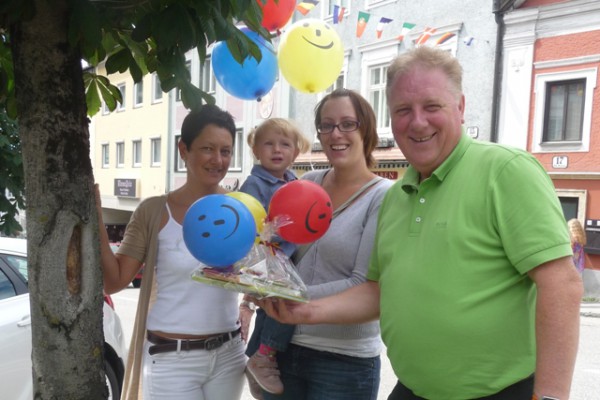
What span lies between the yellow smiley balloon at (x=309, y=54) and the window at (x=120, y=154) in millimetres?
22036

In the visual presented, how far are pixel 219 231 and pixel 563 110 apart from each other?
Answer: 11.2m

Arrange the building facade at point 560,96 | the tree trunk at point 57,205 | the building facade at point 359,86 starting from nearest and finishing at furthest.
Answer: the tree trunk at point 57,205 < the building facade at point 560,96 < the building facade at point 359,86

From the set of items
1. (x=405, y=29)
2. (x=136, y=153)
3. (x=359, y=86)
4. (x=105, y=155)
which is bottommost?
(x=105, y=155)

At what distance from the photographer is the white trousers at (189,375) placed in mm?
2100

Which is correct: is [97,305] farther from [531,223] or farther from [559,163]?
[559,163]

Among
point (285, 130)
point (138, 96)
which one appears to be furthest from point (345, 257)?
point (138, 96)

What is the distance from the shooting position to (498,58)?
1169 cm

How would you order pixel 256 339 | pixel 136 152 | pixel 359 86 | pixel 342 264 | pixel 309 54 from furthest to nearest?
pixel 136 152
pixel 359 86
pixel 309 54
pixel 256 339
pixel 342 264

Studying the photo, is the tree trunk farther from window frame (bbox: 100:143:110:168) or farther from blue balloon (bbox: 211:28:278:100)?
window frame (bbox: 100:143:110:168)

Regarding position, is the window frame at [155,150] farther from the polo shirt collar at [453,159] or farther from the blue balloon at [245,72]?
the polo shirt collar at [453,159]

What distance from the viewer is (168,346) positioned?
2.12 meters

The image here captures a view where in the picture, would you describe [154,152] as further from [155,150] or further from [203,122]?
[203,122]

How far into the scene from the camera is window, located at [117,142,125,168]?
932 inches

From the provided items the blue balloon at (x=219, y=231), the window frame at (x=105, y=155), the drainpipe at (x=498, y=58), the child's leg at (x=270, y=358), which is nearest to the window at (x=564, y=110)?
the drainpipe at (x=498, y=58)
